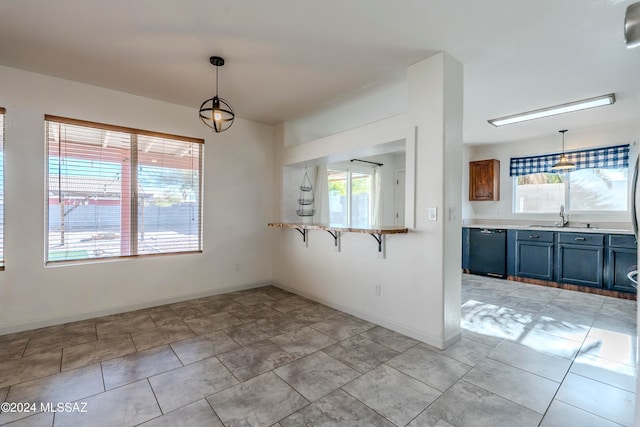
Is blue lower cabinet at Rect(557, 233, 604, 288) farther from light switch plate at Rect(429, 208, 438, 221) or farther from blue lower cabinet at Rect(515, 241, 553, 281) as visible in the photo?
light switch plate at Rect(429, 208, 438, 221)

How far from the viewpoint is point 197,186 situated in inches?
165

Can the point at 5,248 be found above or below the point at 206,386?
above

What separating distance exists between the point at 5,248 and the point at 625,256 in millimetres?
7338

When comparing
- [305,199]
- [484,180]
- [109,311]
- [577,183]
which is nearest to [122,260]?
[109,311]

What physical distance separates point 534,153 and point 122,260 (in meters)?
Answer: 6.76

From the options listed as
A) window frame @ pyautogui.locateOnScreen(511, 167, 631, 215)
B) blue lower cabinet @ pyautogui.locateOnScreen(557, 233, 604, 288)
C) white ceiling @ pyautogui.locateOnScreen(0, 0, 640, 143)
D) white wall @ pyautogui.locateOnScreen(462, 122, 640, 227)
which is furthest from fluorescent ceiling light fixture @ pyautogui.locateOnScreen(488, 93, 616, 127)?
blue lower cabinet @ pyautogui.locateOnScreen(557, 233, 604, 288)

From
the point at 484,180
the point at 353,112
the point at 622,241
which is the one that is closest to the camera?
the point at 622,241

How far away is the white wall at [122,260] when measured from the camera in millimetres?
2975

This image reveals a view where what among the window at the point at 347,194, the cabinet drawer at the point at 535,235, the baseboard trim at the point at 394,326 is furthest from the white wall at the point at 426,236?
the cabinet drawer at the point at 535,235

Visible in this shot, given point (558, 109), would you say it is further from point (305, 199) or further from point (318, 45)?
point (305, 199)

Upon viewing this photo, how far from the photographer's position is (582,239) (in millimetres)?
4406

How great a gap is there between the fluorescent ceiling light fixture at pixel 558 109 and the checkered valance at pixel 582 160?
4.82 feet

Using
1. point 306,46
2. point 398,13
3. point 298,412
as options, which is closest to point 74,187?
point 306,46

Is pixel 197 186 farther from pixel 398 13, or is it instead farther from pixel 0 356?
pixel 398 13
